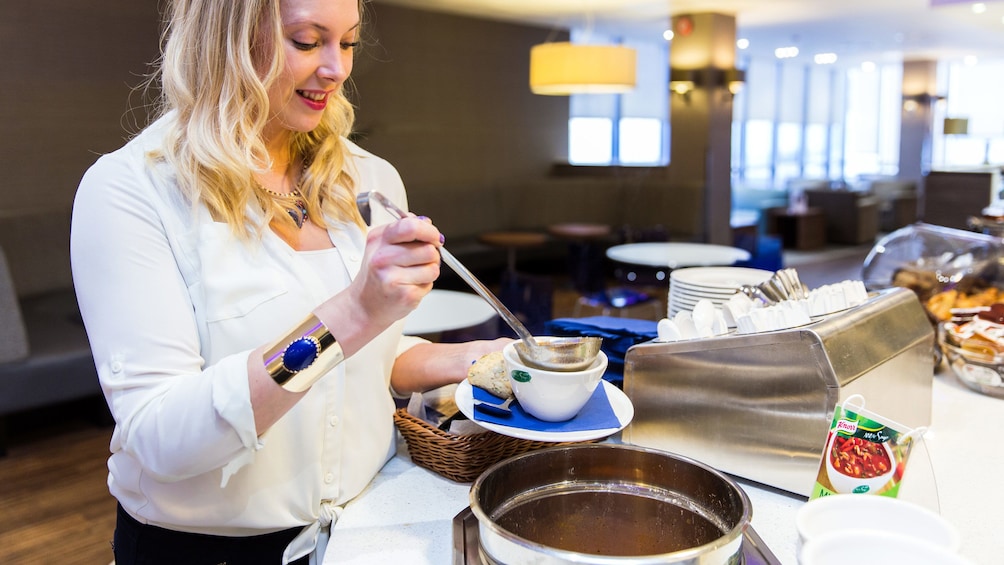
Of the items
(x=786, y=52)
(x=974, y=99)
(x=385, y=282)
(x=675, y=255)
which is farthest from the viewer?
(x=974, y=99)

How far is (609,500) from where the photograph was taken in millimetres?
899

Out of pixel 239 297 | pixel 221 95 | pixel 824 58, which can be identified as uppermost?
pixel 824 58

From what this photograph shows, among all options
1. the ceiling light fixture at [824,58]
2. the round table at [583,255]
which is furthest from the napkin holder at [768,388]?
the ceiling light fixture at [824,58]

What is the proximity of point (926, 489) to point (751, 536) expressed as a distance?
27 centimetres

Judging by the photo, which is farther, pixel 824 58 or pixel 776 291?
pixel 824 58

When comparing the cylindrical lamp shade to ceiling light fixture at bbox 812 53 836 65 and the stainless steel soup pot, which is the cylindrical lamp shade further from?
ceiling light fixture at bbox 812 53 836 65

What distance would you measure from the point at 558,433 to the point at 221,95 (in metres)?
0.60

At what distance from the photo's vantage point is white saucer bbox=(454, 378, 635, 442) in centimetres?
91

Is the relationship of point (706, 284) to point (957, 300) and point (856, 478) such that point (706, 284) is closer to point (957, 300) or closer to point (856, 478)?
point (856, 478)

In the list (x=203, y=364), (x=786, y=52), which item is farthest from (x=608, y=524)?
(x=786, y=52)

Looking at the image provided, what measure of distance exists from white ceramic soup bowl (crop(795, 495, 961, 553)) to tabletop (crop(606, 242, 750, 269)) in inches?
161

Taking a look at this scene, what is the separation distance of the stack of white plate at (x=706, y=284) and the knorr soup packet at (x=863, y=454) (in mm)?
421

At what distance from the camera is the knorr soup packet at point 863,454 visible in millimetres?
913

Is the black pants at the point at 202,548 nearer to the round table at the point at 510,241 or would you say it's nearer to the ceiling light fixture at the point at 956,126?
the round table at the point at 510,241
